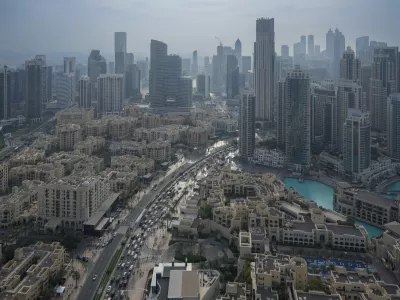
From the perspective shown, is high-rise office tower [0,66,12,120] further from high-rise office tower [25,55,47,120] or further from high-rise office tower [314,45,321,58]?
high-rise office tower [314,45,321,58]

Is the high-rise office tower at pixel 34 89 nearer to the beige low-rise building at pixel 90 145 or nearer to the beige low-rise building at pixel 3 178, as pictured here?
the beige low-rise building at pixel 90 145

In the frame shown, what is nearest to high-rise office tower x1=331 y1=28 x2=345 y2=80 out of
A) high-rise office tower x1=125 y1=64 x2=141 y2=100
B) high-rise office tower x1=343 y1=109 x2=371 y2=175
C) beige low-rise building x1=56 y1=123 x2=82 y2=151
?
high-rise office tower x1=125 y1=64 x2=141 y2=100

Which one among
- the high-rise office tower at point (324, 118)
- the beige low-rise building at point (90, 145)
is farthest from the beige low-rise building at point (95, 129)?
the high-rise office tower at point (324, 118)

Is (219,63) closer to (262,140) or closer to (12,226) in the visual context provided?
(262,140)

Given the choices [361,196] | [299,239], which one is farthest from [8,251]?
[361,196]

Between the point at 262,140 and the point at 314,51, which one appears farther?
the point at 314,51

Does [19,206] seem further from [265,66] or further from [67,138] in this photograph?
[265,66]

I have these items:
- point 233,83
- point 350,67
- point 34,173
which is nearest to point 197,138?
point 34,173
